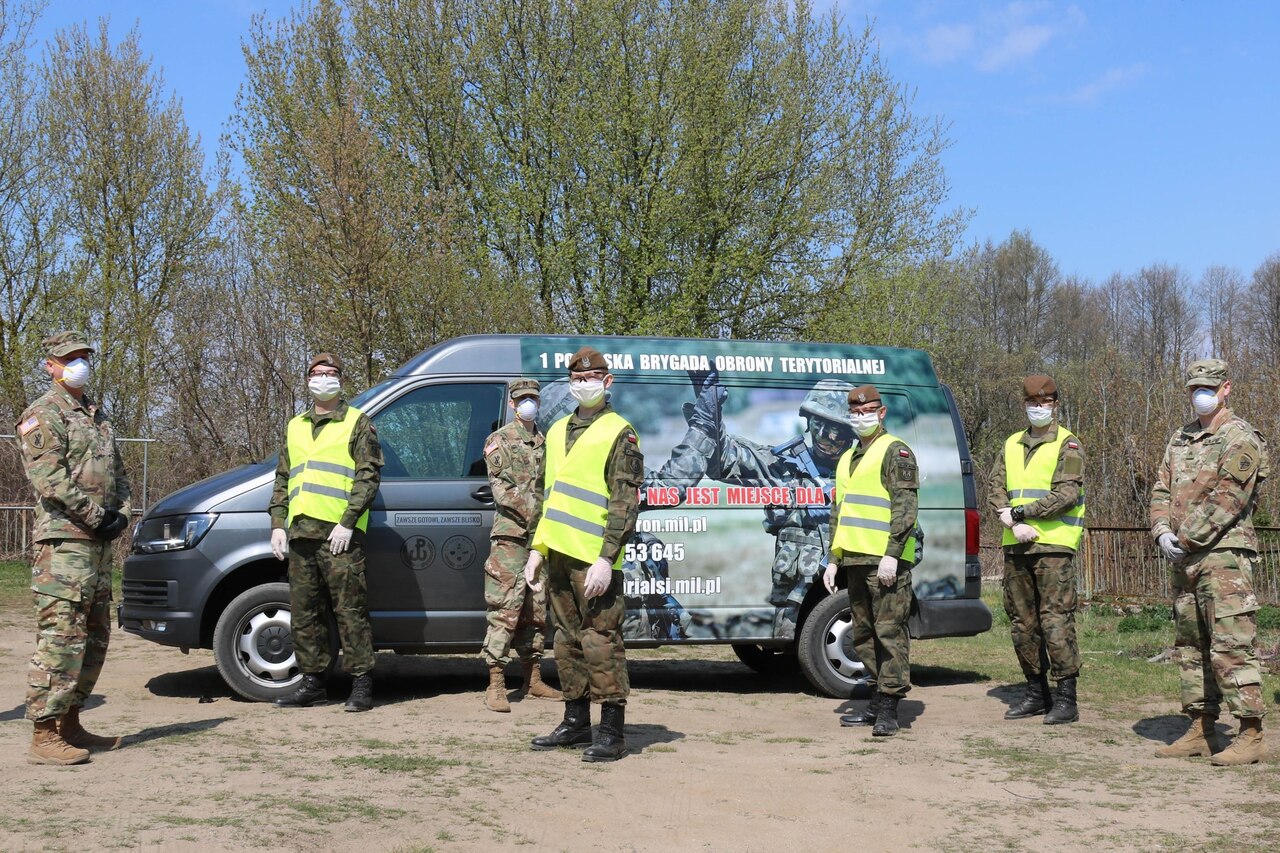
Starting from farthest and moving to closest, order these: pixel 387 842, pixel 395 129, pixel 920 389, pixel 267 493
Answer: pixel 395 129 → pixel 920 389 → pixel 267 493 → pixel 387 842

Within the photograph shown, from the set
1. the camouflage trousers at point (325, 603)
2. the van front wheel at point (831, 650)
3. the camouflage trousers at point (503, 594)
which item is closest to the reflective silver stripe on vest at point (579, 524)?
the camouflage trousers at point (503, 594)

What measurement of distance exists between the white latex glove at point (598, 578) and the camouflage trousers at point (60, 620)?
8.03 feet

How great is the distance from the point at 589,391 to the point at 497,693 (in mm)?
2361

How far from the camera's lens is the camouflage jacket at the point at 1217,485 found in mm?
6496

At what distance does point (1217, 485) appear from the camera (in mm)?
6551

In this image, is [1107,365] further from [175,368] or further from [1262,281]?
[1262,281]

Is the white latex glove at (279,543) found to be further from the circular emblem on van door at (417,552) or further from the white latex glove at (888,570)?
the white latex glove at (888,570)

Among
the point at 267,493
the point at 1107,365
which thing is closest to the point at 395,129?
the point at 1107,365

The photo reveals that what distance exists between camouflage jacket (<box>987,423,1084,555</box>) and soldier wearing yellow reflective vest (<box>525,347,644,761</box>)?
107 inches

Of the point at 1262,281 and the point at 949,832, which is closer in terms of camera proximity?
the point at 949,832

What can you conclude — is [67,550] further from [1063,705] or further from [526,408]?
[1063,705]

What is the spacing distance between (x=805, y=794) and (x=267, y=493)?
13.0 feet

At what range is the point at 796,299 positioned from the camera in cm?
2386

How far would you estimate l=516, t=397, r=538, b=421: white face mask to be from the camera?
7.93 m
